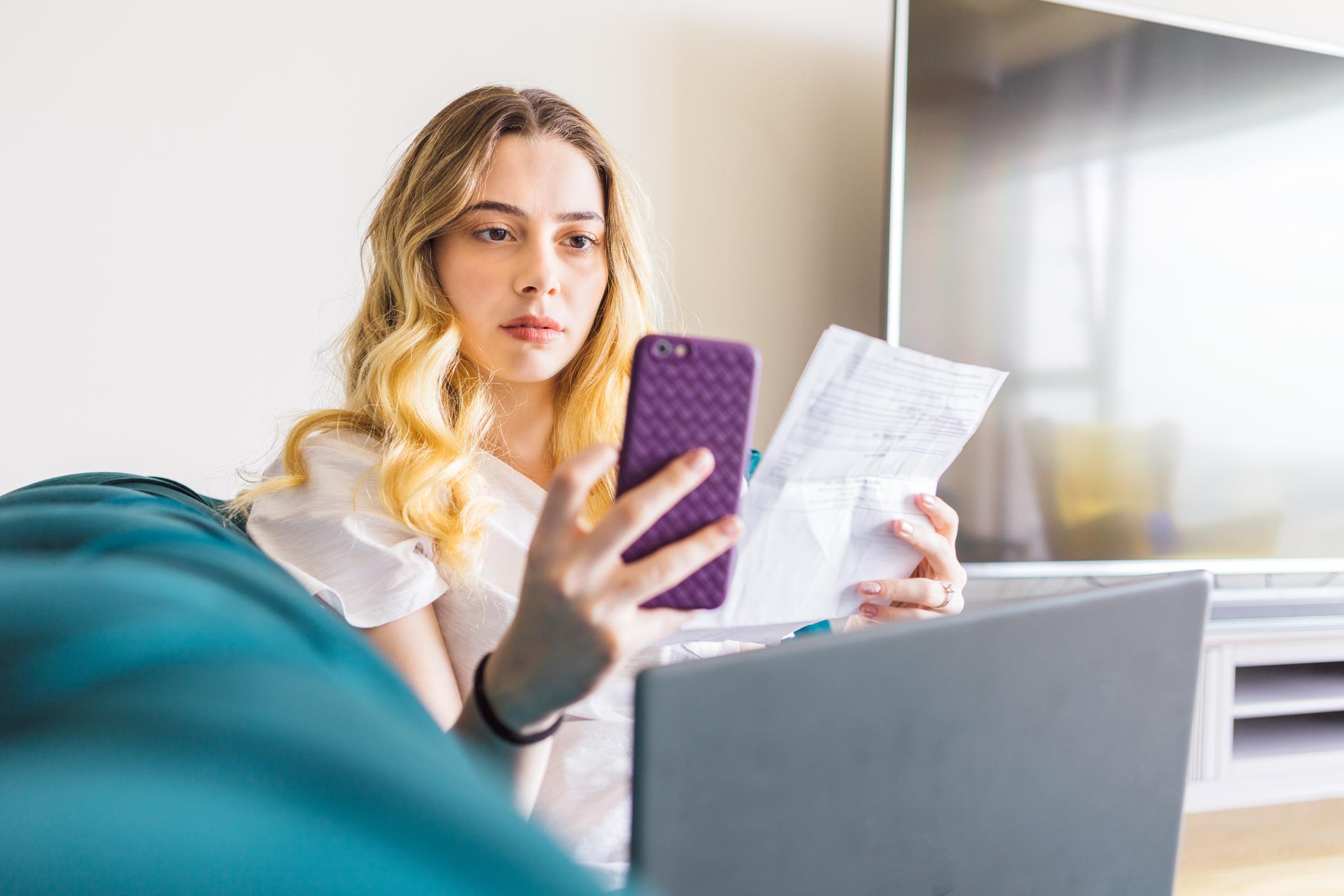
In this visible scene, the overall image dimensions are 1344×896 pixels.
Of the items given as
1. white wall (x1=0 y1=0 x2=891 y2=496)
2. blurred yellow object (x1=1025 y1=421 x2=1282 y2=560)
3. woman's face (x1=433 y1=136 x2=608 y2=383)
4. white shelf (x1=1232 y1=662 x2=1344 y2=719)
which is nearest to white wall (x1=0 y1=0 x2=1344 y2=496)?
white wall (x1=0 y1=0 x2=891 y2=496)

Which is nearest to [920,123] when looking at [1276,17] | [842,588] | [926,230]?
[926,230]

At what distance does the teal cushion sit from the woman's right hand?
333mm

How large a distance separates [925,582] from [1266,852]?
166 centimetres

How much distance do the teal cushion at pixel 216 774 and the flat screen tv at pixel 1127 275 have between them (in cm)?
179

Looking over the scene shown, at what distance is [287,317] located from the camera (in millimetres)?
1681

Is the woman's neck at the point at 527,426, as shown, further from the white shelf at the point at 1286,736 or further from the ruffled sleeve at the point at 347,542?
the white shelf at the point at 1286,736

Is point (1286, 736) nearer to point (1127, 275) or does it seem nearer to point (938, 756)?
point (1127, 275)

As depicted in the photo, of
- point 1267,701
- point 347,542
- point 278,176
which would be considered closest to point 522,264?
point 347,542

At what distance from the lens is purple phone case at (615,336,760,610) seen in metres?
0.54

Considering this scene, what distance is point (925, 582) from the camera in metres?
0.81

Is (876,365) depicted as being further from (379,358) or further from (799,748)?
(379,358)

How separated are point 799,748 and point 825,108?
6.28 ft

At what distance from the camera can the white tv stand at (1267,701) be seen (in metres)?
1.81

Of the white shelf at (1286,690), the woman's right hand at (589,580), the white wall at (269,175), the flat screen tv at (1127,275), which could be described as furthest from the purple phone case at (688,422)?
the white shelf at (1286,690)
